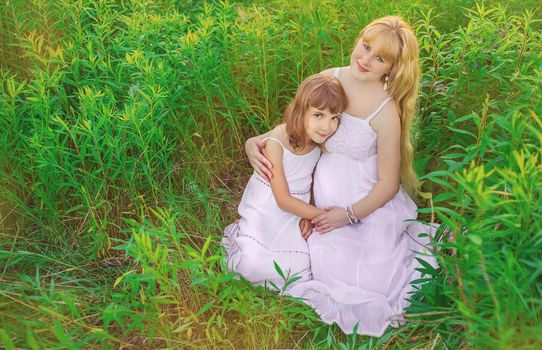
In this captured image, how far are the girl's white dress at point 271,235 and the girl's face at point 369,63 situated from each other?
45 centimetres

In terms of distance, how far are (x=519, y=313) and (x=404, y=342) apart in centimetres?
61

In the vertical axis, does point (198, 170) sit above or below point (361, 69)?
below

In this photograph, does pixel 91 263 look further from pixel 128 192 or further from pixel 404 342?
pixel 404 342

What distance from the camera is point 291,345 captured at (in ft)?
8.38

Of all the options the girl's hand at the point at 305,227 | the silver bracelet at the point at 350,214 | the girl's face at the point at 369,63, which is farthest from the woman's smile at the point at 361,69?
the girl's hand at the point at 305,227

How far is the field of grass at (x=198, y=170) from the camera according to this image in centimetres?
216

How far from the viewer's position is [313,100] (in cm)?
270

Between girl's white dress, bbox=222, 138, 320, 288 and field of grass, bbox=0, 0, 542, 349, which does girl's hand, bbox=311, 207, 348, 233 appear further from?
field of grass, bbox=0, 0, 542, 349

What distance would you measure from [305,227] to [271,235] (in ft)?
0.58

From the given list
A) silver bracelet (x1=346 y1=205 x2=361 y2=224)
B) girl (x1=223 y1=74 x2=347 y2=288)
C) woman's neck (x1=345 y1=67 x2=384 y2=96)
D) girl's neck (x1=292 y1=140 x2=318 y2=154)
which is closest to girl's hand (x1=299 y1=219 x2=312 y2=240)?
girl (x1=223 y1=74 x2=347 y2=288)

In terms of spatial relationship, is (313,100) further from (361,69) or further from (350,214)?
(350,214)

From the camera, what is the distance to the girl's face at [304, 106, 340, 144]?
272 centimetres

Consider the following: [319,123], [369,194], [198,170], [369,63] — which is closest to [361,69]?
[369,63]

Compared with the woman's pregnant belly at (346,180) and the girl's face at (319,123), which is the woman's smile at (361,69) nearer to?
the girl's face at (319,123)
